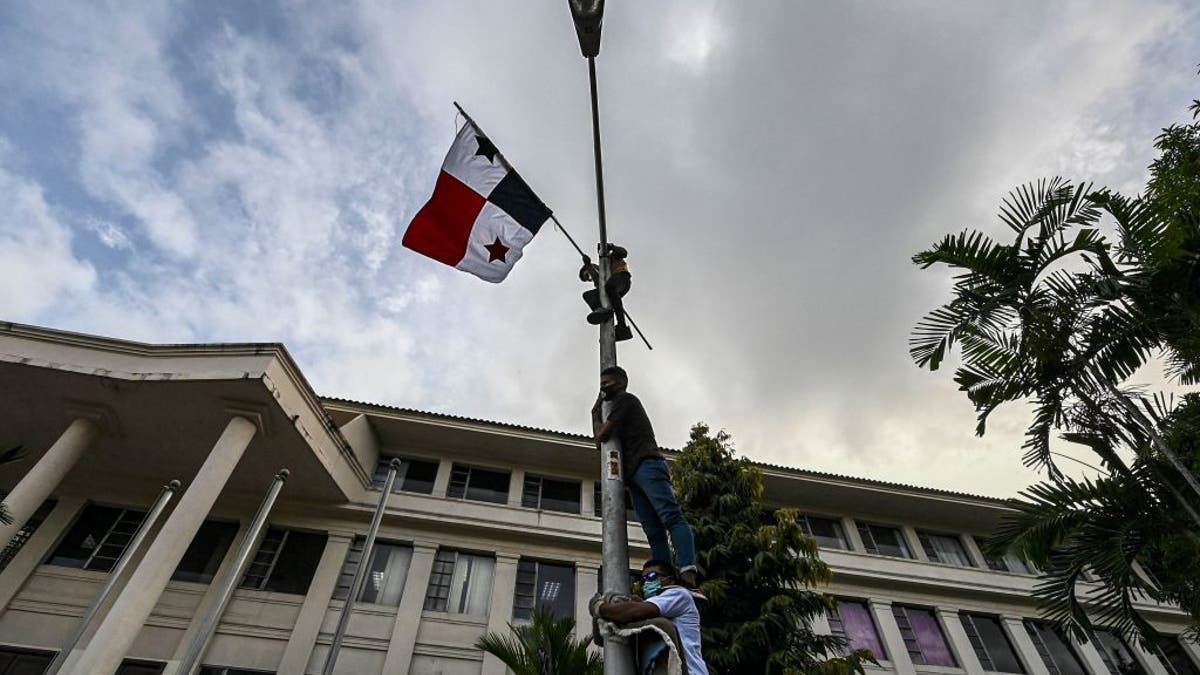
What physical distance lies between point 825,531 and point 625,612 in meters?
18.3

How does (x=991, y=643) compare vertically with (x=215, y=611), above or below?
above

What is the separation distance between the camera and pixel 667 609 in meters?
3.60

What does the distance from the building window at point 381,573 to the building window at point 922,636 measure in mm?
13500

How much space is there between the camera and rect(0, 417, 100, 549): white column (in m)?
11.2

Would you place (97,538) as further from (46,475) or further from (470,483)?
(470,483)

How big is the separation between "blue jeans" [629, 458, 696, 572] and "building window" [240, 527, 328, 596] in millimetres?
12723

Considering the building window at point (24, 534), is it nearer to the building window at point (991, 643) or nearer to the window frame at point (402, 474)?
the window frame at point (402, 474)

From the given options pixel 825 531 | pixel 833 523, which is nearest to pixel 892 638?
pixel 825 531

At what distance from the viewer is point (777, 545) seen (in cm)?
1012

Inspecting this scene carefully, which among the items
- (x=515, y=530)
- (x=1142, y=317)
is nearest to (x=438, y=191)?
(x=1142, y=317)

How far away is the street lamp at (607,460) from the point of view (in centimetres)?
315

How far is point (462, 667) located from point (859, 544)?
40.7 feet

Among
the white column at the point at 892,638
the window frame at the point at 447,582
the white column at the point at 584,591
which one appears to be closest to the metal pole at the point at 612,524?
the white column at the point at 584,591

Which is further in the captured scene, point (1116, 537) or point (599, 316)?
point (1116, 537)
